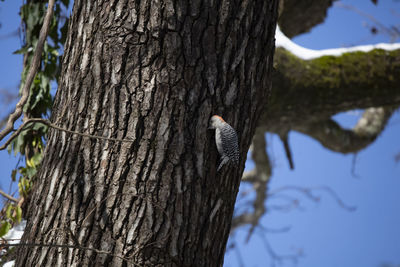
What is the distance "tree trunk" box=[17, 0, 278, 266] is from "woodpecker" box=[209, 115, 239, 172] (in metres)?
0.03

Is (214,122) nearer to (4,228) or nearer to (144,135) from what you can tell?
(144,135)

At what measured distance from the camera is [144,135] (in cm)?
145

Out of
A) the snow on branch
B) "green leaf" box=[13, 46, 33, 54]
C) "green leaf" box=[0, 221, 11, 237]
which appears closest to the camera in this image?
"green leaf" box=[0, 221, 11, 237]

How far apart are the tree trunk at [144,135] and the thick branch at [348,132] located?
153 inches

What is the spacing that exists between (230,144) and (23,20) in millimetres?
2273

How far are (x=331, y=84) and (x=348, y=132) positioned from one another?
2.09 metres

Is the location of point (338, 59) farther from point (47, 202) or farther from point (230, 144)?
point (47, 202)

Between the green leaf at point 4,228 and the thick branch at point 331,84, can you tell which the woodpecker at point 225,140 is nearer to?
the green leaf at point 4,228

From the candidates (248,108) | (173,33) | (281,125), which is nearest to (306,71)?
(281,125)

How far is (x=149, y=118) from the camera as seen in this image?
1.46 metres

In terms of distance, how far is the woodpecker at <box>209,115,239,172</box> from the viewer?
1467 millimetres

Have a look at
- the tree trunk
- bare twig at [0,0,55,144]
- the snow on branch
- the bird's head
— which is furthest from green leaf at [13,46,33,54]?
the snow on branch

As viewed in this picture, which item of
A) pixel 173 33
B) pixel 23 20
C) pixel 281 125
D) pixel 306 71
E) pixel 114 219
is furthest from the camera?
pixel 281 125

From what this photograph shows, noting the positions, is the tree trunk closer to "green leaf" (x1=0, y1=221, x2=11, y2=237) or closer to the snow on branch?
"green leaf" (x1=0, y1=221, x2=11, y2=237)
